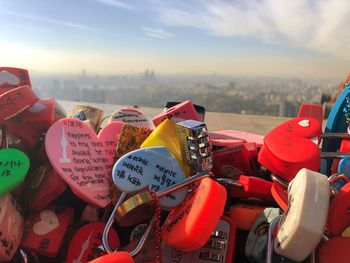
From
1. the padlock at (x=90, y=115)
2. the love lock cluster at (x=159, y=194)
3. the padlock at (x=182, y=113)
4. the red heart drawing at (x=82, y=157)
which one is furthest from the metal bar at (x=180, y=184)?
the padlock at (x=90, y=115)

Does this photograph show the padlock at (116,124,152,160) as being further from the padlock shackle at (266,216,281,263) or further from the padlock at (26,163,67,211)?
the padlock shackle at (266,216,281,263)

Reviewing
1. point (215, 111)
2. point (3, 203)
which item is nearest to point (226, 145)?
point (3, 203)

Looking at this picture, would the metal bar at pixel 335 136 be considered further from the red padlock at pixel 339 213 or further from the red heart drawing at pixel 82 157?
the red heart drawing at pixel 82 157

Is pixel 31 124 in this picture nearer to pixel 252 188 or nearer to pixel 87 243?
pixel 87 243

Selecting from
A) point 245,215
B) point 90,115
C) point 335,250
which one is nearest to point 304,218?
point 335,250

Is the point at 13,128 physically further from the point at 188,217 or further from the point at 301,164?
the point at 301,164

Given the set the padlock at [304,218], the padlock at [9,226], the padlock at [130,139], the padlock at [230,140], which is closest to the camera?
the padlock at [304,218]

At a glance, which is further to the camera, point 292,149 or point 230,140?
point 230,140
